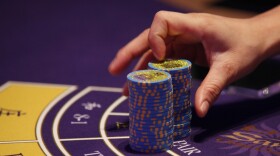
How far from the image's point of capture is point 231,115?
1.98m

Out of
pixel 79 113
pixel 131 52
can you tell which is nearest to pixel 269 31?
pixel 131 52

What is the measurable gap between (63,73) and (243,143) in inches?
40.1

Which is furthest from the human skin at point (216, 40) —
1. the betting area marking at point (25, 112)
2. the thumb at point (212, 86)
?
the betting area marking at point (25, 112)

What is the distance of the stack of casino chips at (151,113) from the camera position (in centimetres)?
165

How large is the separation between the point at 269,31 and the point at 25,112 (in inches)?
38.9

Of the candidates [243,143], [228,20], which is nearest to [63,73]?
[228,20]

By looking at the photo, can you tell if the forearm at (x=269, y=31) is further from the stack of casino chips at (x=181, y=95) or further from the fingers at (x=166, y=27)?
the stack of casino chips at (x=181, y=95)

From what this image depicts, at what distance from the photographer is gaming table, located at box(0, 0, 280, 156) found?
1.75m

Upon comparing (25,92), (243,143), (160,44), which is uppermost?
(160,44)

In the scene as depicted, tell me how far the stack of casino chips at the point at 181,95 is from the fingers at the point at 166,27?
106 millimetres

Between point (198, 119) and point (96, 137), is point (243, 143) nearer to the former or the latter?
point (198, 119)

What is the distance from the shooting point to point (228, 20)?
77.5 inches

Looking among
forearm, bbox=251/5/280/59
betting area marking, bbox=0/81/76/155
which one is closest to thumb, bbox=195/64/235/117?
forearm, bbox=251/5/280/59

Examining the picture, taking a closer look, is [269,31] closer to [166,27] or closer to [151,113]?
[166,27]
